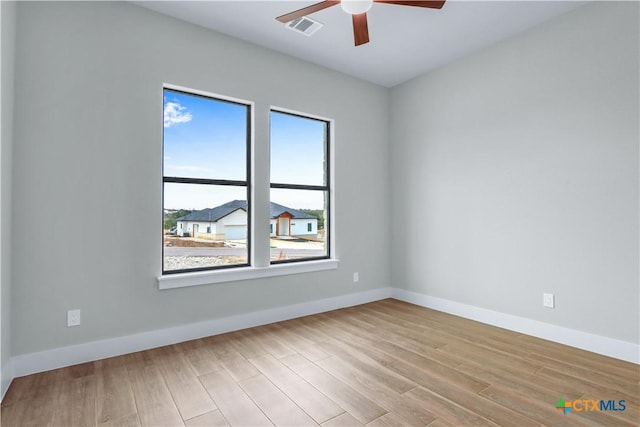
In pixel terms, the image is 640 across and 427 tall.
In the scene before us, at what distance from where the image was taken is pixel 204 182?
10.7ft

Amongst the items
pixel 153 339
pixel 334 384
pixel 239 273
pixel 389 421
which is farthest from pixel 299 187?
pixel 389 421

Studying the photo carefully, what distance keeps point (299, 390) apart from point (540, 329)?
7.78 feet

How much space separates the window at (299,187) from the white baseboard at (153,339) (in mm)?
579

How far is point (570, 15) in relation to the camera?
2.93 meters

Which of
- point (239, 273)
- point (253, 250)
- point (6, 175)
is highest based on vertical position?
point (6, 175)

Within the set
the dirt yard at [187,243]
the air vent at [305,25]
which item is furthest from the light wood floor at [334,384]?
the air vent at [305,25]

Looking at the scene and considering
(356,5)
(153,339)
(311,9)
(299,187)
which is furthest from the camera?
(299,187)

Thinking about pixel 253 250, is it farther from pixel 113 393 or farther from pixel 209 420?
pixel 209 420

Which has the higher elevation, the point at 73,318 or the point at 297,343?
the point at 73,318

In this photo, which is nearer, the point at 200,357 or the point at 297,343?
the point at 200,357

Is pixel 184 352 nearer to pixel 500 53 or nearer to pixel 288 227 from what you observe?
pixel 288 227

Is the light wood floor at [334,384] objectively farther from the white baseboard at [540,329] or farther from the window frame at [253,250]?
the window frame at [253,250]

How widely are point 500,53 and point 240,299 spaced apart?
3666 mm

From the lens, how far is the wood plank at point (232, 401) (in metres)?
1.86
